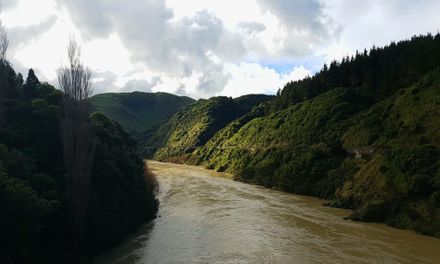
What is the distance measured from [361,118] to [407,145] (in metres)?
20.5

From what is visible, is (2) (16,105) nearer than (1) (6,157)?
→ No

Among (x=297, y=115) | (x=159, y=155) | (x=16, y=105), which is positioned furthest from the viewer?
(x=159, y=155)

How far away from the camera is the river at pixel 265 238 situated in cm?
2944

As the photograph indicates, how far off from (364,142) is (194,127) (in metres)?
110

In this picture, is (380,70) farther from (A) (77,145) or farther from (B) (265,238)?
(A) (77,145)

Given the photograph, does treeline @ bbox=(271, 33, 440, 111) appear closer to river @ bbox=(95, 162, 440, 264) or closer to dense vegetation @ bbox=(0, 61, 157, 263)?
river @ bbox=(95, 162, 440, 264)

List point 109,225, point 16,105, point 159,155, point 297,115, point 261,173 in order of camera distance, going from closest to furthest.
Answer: point 109,225 → point 16,105 → point 261,173 → point 297,115 → point 159,155

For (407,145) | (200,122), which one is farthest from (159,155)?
(407,145)

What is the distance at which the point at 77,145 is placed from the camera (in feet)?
92.0

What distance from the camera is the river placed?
29438 mm

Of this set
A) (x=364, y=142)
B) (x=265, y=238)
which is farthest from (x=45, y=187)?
(x=364, y=142)

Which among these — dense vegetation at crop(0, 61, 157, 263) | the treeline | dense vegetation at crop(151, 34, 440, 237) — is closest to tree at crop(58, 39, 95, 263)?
dense vegetation at crop(0, 61, 157, 263)

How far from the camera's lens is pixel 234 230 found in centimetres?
3797

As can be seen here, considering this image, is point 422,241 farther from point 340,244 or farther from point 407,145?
point 407,145
